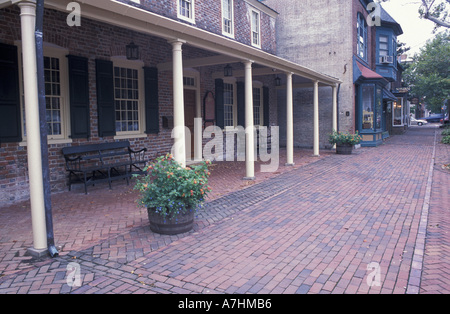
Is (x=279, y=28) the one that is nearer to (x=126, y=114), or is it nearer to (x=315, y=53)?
(x=315, y=53)

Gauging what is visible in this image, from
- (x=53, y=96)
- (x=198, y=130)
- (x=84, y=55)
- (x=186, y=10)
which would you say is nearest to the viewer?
(x=53, y=96)

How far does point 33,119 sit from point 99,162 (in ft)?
14.7

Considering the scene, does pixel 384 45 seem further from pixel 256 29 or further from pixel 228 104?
pixel 228 104

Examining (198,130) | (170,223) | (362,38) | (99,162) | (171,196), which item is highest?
(362,38)

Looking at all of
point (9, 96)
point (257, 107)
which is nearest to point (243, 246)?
point (9, 96)

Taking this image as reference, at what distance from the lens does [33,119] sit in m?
4.20

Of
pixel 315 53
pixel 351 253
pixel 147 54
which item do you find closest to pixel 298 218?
pixel 351 253

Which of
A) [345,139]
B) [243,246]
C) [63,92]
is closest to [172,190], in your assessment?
[243,246]

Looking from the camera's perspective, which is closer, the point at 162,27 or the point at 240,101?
the point at 162,27

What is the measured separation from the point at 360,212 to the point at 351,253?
2064 mm

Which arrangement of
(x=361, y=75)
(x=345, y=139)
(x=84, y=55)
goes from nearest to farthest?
(x=84, y=55) → (x=345, y=139) → (x=361, y=75)

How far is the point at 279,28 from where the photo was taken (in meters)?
18.4

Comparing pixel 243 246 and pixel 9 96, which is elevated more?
pixel 9 96

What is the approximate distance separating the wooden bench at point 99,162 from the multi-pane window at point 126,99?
639 mm
